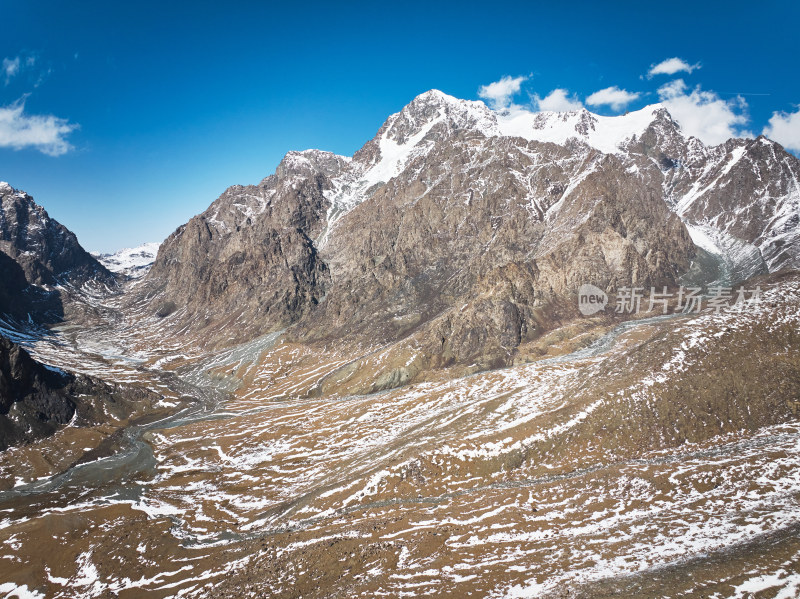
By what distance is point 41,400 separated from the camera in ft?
490

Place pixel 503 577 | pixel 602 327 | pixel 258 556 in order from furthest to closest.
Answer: pixel 602 327, pixel 258 556, pixel 503 577

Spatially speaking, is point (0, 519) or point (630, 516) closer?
point (630, 516)

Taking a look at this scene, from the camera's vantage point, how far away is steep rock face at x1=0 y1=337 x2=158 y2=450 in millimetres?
137438

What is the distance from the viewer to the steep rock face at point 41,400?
451ft

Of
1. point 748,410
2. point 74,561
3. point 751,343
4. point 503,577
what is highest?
point 751,343

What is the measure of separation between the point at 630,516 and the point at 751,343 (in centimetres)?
4303

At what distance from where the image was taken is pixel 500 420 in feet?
270

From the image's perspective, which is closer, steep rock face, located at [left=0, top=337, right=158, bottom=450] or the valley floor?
the valley floor

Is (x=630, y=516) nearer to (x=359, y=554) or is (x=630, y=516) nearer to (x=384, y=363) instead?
(x=359, y=554)

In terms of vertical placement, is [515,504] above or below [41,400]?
below

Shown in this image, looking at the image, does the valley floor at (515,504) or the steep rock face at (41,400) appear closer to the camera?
the valley floor at (515,504)

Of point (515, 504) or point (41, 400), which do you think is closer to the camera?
point (515, 504)

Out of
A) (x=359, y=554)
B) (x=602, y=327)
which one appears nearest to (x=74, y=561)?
(x=359, y=554)

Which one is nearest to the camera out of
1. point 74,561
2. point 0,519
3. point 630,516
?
point 630,516
